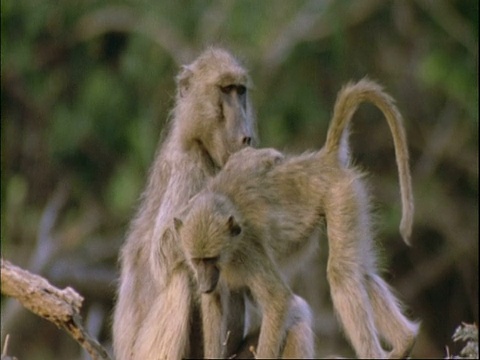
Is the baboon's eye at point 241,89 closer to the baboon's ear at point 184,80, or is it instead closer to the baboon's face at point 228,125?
the baboon's face at point 228,125

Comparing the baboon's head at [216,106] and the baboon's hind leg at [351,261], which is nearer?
the baboon's hind leg at [351,261]

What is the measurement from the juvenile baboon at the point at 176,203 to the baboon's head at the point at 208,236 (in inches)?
6.8

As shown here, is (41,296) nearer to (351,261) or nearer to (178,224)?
(178,224)

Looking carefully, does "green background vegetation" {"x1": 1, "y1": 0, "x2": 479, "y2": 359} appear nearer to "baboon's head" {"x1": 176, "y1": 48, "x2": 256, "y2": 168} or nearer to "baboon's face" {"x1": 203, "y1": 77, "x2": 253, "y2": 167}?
"baboon's head" {"x1": 176, "y1": 48, "x2": 256, "y2": 168}

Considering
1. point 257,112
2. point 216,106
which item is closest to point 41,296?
point 216,106

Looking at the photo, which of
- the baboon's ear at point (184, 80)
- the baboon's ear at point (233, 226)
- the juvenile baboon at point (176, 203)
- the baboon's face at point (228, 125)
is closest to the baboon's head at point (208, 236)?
the baboon's ear at point (233, 226)

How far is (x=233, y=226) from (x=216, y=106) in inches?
37.0

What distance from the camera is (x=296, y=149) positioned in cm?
1524

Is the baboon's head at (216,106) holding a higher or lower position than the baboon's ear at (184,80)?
lower

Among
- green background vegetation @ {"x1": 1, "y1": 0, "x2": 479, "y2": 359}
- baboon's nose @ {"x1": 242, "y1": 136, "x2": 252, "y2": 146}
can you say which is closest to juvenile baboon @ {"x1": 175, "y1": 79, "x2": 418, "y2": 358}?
baboon's nose @ {"x1": 242, "y1": 136, "x2": 252, "y2": 146}

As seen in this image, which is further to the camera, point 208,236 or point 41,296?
point 208,236

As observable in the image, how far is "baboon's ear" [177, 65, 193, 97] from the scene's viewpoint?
9.25 meters

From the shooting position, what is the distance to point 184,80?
9273 millimetres

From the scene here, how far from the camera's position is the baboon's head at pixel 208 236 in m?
8.22
